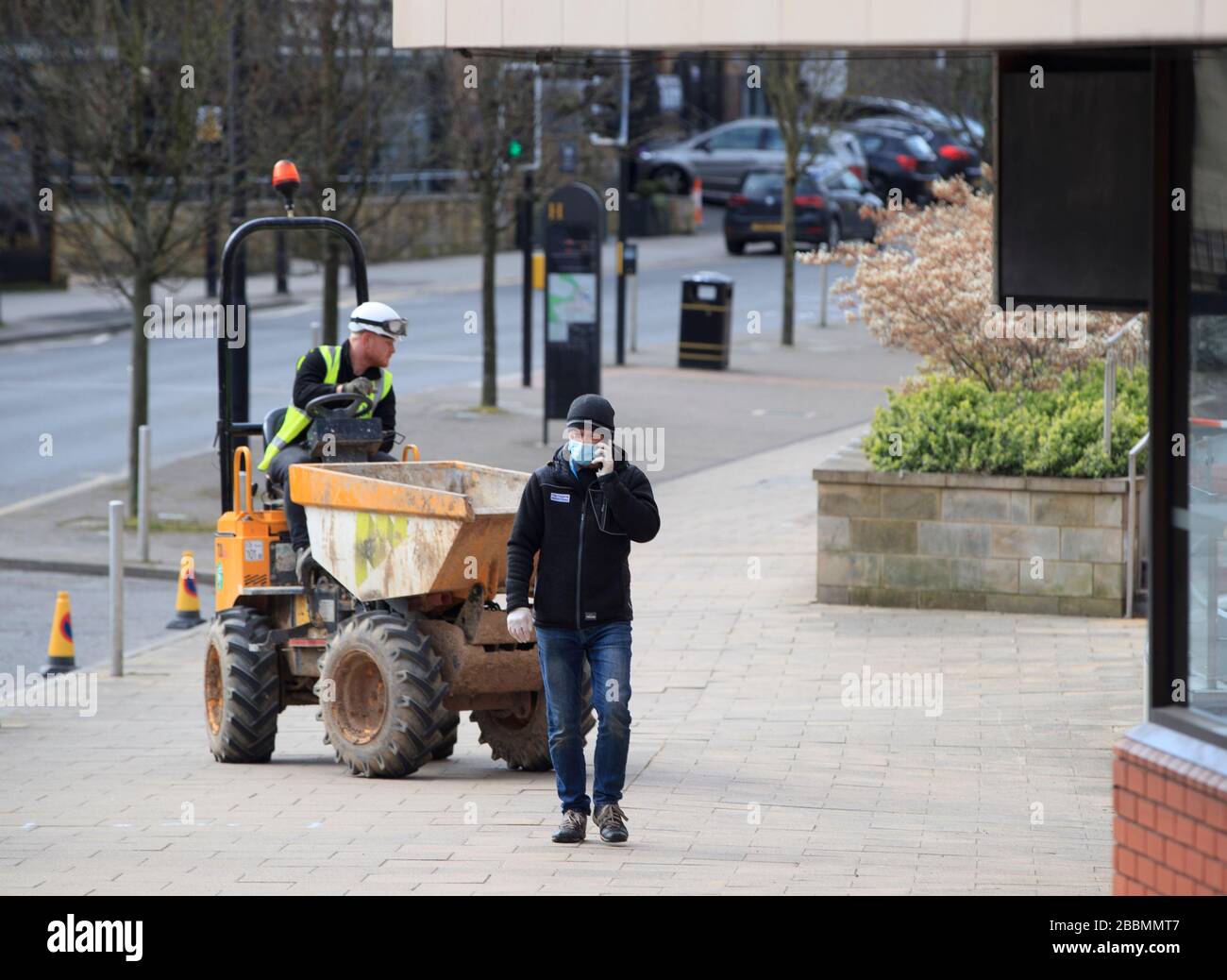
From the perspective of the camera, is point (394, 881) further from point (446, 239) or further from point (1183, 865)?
point (446, 239)

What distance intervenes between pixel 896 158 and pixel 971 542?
3201cm

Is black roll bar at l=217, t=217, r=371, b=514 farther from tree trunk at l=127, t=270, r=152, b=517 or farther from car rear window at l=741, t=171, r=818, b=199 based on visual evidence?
car rear window at l=741, t=171, r=818, b=199

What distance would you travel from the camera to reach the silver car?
150 ft

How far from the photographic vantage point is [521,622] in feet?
25.7

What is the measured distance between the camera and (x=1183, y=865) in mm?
5832

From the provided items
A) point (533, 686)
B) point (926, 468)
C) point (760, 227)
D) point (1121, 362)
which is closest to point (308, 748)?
point (533, 686)

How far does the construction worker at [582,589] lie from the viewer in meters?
7.79

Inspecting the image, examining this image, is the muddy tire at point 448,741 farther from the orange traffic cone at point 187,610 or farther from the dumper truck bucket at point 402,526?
the orange traffic cone at point 187,610

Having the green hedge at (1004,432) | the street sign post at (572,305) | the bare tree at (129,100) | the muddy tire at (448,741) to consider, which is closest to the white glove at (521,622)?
the muddy tire at (448,741)

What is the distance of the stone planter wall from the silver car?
32.1 m

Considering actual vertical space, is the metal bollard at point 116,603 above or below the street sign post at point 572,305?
below

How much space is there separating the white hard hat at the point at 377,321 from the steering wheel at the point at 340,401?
12.5 inches

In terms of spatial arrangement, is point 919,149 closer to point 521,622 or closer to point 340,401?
point 340,401

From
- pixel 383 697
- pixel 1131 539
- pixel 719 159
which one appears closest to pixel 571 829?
pixel 383 697
